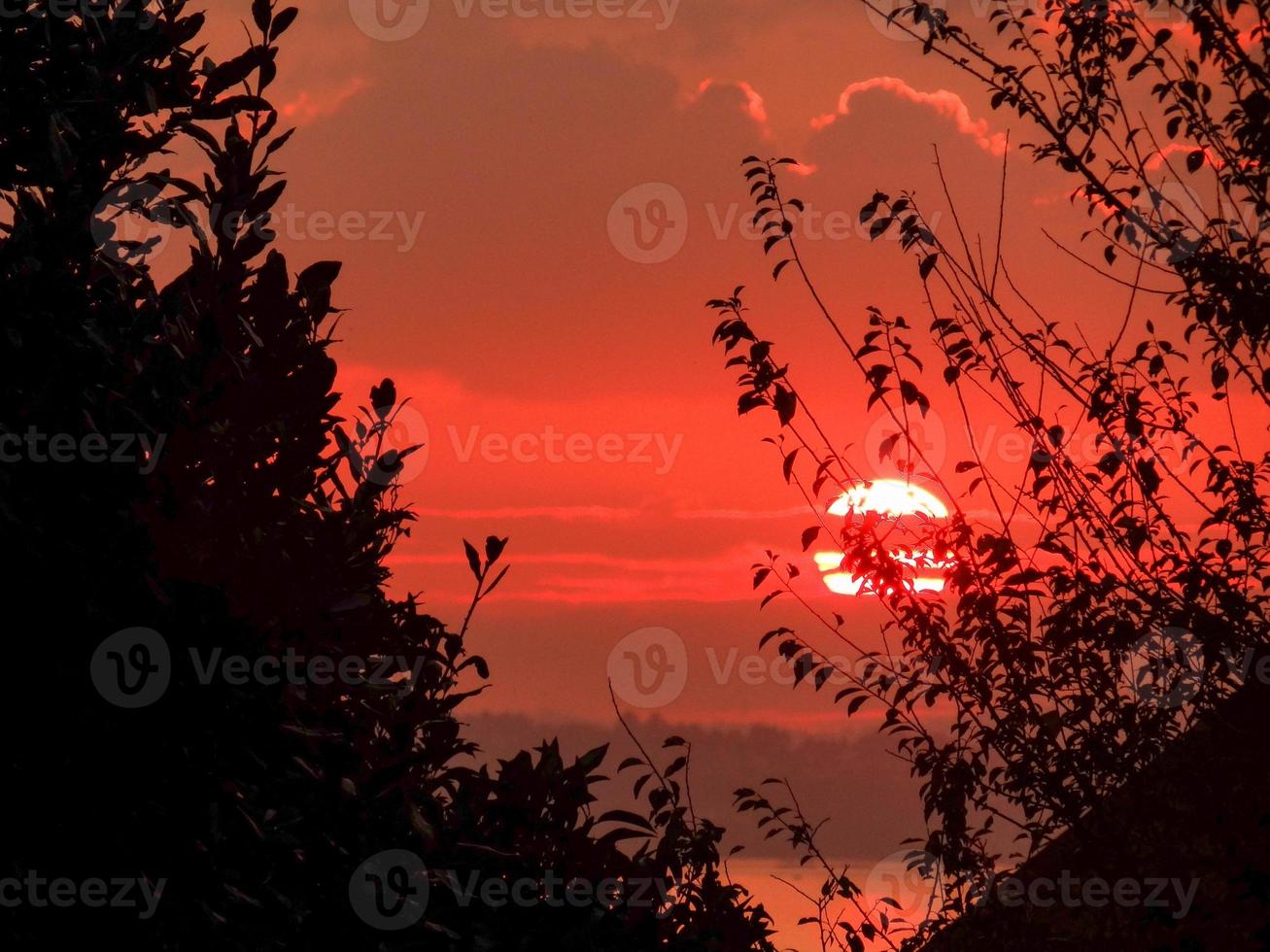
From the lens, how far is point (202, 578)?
11.0 feet

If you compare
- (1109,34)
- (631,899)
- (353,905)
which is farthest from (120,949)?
(1109,34)

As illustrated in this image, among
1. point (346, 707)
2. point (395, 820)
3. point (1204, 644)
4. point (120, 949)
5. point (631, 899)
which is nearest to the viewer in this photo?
point (120, 949)

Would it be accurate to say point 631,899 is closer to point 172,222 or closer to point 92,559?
point 92,559

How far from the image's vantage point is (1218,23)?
6.93 metres

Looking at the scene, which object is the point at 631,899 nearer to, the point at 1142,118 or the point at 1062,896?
the point at 1062,896

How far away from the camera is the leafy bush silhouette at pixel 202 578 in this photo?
3.14 metres

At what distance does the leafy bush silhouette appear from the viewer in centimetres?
314

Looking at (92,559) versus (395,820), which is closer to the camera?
(92,559)

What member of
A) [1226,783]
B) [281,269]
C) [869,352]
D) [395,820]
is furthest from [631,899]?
[1226,783]

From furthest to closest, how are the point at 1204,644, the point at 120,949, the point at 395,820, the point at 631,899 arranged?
the point at 1204,644 → the point at 631,899 → the point at 395,820 → the point at 120,949

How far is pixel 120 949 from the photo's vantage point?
3098 millimetres

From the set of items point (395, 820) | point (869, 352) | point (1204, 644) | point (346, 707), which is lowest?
point (395, 820)

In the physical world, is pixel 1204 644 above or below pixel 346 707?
above

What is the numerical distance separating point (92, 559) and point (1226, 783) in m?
6.44
